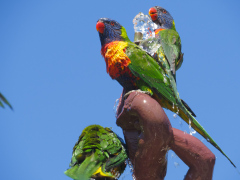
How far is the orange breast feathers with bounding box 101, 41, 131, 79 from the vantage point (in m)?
4.97

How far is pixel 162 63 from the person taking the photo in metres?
5.47

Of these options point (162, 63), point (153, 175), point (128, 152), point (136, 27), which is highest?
point (136, 27)

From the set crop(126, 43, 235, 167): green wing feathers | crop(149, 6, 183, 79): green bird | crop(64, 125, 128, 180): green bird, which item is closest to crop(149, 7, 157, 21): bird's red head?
crop(149, 6, 183, 79): green bird

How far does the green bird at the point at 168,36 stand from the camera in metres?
5.62

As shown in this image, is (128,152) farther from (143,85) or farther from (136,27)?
(136,27)

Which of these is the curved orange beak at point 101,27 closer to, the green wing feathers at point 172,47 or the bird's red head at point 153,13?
the green wing feathers at point 172,47

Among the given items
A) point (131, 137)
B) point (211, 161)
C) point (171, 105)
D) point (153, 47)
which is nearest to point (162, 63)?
point (153, 47)

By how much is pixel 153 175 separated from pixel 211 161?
0.68m

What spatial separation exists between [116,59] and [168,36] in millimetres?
1295

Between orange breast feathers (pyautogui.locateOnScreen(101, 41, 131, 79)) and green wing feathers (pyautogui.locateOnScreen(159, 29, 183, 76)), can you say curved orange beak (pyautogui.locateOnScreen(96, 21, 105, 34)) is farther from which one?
green wing feathers (pyautogui.locateOnScreen(159, 29, 183, 76))

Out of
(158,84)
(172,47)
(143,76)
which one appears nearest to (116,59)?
(143,76)

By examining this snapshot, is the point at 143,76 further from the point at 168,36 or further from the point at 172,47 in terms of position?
the point at 168,36

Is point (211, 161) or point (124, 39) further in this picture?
point (124, 39)

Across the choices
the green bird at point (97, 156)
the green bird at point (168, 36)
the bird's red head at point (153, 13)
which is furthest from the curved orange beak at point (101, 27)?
the bird's red head at point (153, 13)
